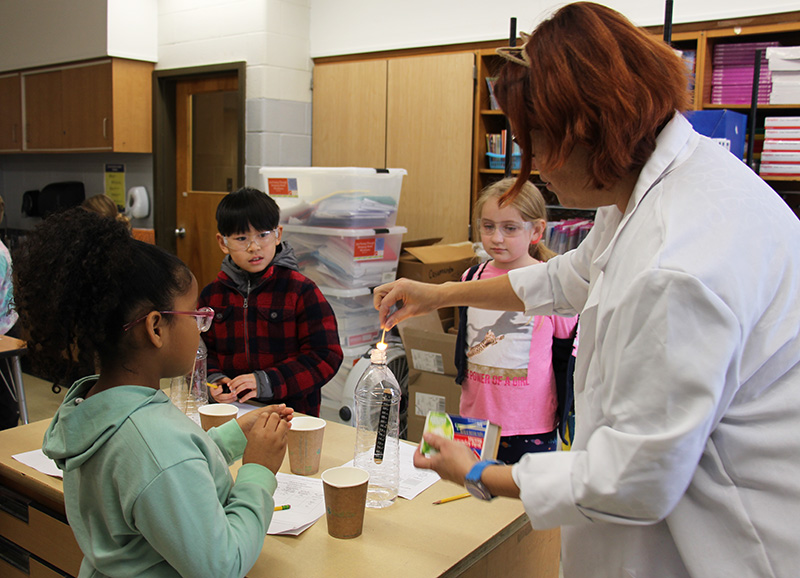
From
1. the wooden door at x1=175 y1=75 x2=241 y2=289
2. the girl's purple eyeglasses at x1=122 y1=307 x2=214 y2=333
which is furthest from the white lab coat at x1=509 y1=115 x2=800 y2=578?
the wooden door at x1=175 y1=75 x2=241 y2=289

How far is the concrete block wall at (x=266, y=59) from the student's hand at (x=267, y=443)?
11.4 feet

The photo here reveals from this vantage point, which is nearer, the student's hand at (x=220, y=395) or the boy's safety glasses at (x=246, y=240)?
the student's hand at (x=220, y=395)

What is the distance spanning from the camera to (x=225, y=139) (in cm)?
484

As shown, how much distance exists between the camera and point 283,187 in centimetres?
365

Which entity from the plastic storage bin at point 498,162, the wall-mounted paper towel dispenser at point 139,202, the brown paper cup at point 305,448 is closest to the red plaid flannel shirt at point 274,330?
the brown paper cup at point 305,448

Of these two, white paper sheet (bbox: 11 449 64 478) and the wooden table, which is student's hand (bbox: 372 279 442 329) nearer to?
the wooden table

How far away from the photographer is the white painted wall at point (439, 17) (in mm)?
3264

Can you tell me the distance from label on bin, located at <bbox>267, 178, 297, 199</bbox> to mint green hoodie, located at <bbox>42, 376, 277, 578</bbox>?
2634mm

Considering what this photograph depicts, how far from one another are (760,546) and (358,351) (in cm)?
279

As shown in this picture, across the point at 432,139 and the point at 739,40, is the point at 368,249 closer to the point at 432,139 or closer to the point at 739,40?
the point at 432,139

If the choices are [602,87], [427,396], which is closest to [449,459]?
[602,87]

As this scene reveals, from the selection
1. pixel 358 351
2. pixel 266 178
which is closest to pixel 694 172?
pixel 358 351

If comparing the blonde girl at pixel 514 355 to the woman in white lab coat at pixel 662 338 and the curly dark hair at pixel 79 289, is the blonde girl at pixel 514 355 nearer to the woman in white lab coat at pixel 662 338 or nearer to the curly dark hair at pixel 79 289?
the woman in white lab coat at pixel 662 338

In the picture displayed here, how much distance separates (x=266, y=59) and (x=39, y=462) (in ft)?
11.3
